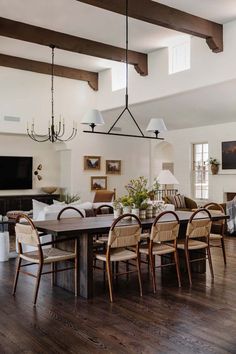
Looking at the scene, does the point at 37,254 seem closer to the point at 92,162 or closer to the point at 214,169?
the point at 92,162

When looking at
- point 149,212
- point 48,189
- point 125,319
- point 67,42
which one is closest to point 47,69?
point 67,42

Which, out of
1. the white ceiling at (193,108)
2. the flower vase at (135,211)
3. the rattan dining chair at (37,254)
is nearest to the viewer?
the rattan dining chair at (37,254)

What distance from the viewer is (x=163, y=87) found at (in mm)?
8914

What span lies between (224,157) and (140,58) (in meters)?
3.46

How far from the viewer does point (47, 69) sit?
998cm

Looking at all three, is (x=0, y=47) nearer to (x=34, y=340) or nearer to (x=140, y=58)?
(x=140, y=58)

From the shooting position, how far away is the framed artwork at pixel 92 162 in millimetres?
11281

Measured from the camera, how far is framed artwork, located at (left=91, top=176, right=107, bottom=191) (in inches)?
450

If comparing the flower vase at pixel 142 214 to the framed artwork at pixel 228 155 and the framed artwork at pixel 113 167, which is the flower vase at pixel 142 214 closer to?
the framed artwork at pixel 228 155

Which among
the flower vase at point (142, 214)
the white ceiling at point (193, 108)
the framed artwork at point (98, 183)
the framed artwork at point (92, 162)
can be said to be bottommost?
the flower vase at point (142, 214)

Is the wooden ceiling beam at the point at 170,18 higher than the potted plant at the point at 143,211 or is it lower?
higher

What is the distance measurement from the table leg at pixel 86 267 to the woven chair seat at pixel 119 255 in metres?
0.14

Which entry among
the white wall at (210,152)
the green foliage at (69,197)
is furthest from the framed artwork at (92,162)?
the white wall at (210,152)

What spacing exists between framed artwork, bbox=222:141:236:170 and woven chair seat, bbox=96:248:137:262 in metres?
6.34
